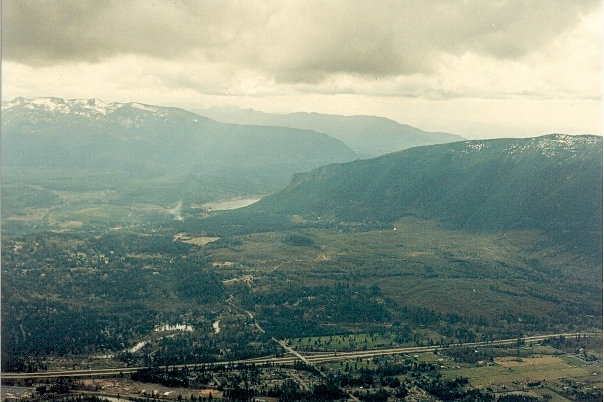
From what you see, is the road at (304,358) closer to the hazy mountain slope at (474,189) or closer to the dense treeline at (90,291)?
the dense treeline at (90,291)

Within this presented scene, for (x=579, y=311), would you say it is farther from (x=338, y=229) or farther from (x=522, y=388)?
(x=338, y=229)

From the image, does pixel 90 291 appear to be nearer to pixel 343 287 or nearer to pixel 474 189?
pixel 343 287

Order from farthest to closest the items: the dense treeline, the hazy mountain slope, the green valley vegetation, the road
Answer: the hazy mountain slope, the dense treeline, the green valley vegetation, the road

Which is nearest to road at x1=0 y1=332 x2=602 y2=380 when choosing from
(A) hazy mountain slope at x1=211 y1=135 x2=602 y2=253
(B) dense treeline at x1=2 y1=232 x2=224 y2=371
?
(B) dense treeline at x1=2 y1=232 x2=224 y2=371

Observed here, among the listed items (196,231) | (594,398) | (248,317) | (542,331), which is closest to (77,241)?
(196,231)

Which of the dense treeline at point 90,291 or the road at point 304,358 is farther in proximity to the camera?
the dense treeline at point 90,291

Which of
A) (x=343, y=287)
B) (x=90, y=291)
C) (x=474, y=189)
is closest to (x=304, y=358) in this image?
(x=343, y=287)

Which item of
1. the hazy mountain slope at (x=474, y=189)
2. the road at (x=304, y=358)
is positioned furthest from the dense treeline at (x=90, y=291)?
the hazy mountain slope at (x=474, y=189)

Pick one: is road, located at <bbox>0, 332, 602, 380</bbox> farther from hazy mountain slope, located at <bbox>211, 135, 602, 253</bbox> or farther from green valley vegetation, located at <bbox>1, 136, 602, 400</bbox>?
hazy mountain slope, located at <bbox>211, 135, 602, 253</bbox>
